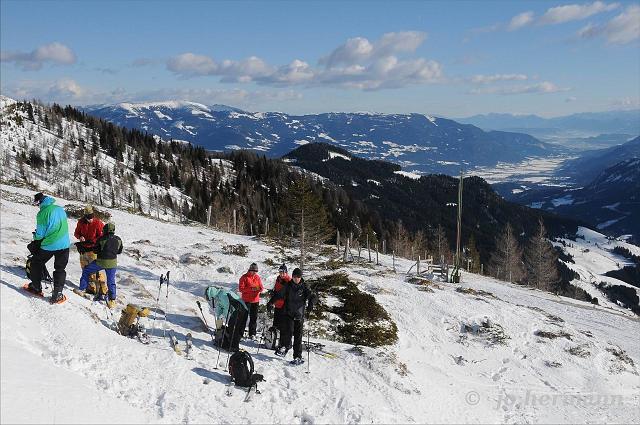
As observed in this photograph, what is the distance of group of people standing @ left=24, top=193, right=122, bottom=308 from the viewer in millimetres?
10867

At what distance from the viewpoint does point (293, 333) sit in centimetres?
1276

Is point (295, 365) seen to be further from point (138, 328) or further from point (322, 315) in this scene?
point (322, 315)

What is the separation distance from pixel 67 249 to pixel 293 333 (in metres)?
6.46

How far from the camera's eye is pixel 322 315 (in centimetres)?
1792

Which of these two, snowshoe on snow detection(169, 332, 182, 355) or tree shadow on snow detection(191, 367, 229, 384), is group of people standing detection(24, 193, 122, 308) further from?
tree shadow on snow detection(191, 367, 229, 384)

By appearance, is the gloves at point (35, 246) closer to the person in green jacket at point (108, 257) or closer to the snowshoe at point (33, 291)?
the snowshoe at point (33, 291)

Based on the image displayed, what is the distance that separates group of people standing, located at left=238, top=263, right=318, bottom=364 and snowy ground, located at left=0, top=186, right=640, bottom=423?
0.61m

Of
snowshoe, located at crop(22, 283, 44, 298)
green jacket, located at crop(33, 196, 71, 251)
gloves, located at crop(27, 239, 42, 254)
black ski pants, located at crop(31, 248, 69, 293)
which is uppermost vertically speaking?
green jacket, located at crop(33, 196, 71, 251)

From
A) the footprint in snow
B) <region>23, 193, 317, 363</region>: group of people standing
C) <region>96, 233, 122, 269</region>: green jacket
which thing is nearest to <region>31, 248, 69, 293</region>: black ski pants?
<region>23, 193, 317, 363</region>: group of people standing

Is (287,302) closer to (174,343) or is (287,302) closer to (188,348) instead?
(188,348)

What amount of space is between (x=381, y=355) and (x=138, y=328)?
24.7 feet

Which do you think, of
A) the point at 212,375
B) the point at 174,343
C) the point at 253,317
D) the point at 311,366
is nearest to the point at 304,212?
the point at 253,317

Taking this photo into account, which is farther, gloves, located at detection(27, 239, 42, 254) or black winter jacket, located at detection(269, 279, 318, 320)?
black winter jacket, located at detection(269, 279, 318, 320)

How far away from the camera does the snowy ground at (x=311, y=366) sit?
8.55 meters
